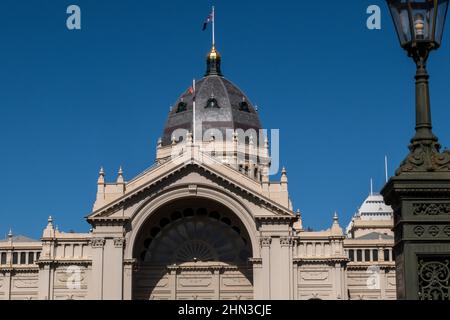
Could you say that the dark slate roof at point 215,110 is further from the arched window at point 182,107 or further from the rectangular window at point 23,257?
the rectangular window at point 23,257

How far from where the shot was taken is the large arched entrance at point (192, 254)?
262ft

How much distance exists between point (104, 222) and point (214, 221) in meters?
9.58

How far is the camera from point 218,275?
3152 inches

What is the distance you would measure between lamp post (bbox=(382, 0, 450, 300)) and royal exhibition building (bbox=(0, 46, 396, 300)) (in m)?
64.2

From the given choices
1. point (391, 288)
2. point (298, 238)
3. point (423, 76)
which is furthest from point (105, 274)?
point (423, 76)

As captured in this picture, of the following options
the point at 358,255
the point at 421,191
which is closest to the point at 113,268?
the point at 358,255

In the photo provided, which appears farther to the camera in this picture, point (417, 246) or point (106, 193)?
point (106, 193)

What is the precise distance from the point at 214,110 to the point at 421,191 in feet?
349

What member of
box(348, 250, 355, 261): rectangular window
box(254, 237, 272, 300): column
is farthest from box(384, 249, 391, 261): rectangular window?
box(254, 237, 272, 300): column

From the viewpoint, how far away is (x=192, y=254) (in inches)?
3187

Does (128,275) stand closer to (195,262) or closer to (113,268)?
(113,268)

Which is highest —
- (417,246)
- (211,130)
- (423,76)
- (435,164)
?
(211,130)

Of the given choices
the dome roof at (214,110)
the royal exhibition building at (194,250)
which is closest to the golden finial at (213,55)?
the dome roof at (214,110)
